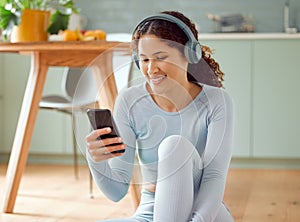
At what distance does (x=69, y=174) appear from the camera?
4277 mm

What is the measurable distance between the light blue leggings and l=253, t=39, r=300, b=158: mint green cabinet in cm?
280

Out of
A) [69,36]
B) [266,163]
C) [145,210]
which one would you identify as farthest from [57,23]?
[266,163]

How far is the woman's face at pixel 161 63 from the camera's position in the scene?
62.4 inches

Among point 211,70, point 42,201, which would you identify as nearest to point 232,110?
point 211,70

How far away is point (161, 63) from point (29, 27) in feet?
5.29

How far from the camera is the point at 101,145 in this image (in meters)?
1.61

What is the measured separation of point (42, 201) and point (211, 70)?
1.82 metres

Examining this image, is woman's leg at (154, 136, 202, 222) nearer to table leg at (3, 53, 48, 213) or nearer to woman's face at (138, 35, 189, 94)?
woman's face at (138, 35, 189, 94)

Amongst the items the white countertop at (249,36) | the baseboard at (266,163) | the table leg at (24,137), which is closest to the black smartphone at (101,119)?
the table leg at (24,137)

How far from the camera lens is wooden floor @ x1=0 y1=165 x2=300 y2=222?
2922 millimetres

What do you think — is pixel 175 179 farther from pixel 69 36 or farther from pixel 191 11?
pixel 191 11

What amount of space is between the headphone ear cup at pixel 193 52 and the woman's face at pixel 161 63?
0.01 metres

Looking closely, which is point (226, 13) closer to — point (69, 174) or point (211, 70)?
point (69, 174)

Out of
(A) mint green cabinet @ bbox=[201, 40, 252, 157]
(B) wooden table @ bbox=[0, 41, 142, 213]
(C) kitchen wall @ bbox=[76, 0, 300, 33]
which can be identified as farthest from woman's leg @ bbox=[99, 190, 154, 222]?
(C) kitchen wall @ bbox=[76, 0, 300, 33]
